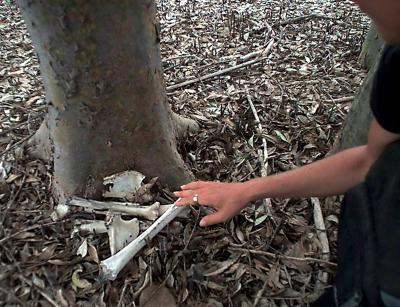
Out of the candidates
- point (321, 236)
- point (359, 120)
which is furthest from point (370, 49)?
point (321, 236)

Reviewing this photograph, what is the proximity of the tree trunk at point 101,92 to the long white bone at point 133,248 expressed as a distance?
22 cm

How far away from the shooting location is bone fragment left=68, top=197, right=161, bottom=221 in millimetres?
1586

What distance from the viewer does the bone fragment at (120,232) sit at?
1.51m

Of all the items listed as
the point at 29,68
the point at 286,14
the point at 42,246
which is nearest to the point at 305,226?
the point at 42,246

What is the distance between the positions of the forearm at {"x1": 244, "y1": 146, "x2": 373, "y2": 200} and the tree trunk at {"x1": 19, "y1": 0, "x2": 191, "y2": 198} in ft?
1.55

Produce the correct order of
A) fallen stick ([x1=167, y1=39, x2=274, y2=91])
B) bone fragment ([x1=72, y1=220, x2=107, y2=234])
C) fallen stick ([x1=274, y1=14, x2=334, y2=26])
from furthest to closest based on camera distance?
fallen stick ([x1=274, y1=14, x2=334, y2=26]) → fallen stick ([x1=167, y1=39, x2=274, y2=91]) → bone fragment ([x1=72, y1=220, x2=107, y2=234])

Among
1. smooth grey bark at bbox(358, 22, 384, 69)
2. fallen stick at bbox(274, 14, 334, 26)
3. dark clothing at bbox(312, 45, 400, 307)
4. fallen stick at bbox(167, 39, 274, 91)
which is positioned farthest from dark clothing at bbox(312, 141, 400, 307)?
fallen stick at bbox(274, 14, 334, 26)

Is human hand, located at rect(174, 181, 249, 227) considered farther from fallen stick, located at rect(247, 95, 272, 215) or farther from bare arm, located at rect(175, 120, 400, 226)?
fallen stick, located at rect(247, 95, 272, 215)

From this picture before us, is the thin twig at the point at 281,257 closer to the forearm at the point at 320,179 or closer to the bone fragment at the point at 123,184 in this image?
the forearm at the point at 320,179

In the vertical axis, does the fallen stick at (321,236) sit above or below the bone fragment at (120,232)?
below

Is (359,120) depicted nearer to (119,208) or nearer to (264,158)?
(264,158)

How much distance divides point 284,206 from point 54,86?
3.08 ft

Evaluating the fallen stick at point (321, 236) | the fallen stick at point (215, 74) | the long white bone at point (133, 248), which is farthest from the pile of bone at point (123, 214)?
the fallen stick at point (215, 74)

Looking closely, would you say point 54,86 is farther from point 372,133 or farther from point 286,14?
point 286,14
